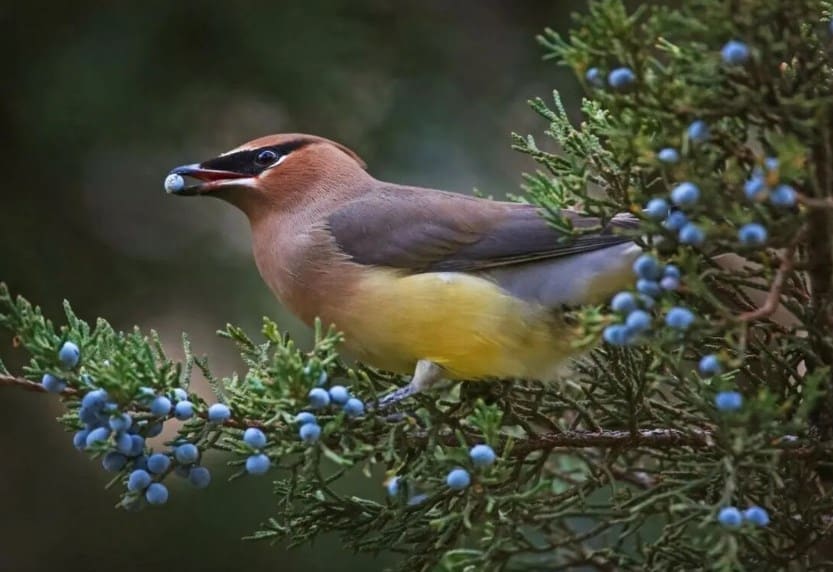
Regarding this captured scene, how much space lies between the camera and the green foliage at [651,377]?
2283 millimetres

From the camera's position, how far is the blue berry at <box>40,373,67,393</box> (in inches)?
102

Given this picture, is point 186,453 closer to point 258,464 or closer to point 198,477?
point 198,477

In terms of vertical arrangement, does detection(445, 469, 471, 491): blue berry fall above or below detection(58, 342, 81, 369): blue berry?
below

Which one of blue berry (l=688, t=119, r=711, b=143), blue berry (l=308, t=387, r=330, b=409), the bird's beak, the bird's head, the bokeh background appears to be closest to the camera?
blue berry (l=688, t=119, r=711, b=143)

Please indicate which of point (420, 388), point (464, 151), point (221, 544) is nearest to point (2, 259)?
point (221, 544)

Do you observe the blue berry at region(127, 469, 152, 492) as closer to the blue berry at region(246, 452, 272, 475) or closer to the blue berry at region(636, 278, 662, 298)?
the blue berry at region(246, 452, 272, 475)

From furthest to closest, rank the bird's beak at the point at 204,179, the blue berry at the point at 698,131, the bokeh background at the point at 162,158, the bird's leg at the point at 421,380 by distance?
1. the bokeh background at the point at 162,158
2. the bird's beak at the point at 204,179
3. the bird's leg at the point at 421,380
4. the blue berry at the point at 698,131

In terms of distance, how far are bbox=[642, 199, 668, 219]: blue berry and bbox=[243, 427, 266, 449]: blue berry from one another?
86cm

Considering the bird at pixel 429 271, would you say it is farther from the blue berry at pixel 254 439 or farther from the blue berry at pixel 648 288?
the blue berry at pixel 648 288

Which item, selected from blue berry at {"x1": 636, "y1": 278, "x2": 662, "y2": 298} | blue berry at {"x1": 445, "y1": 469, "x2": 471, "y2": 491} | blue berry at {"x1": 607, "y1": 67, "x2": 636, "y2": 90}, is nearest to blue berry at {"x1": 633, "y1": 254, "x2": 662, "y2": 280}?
blue berry at {"x1": 636, "y1": 278, "x2": 662, "y2": 298}

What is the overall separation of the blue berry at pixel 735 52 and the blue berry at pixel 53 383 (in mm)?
1399

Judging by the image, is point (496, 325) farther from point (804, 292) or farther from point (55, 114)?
point (55, 114)

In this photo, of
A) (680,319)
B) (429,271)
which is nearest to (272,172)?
(429,271)

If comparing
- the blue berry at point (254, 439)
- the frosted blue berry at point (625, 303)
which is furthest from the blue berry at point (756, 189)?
the blue berry at point (254, 439)
